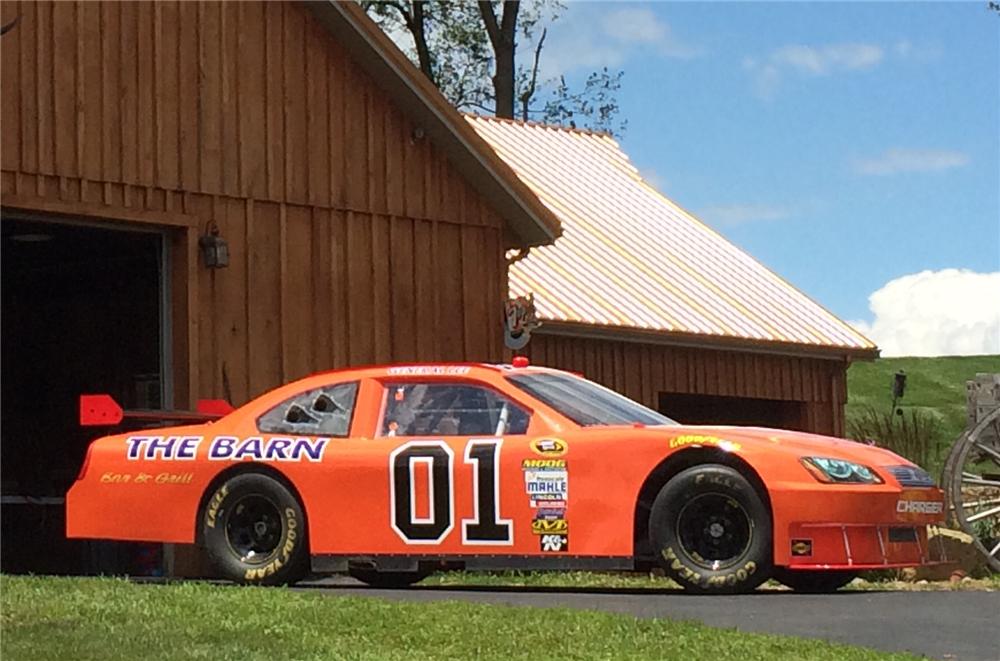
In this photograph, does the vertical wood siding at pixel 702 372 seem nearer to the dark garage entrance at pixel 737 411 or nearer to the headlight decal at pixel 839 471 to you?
the dark garage entrance at pixel 737 411

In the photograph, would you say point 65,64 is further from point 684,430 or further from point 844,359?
point 844,359

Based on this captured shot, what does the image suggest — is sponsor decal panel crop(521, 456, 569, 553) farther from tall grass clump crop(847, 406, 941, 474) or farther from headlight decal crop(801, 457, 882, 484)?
tall grass clump crop(847, 406, 941, 474)

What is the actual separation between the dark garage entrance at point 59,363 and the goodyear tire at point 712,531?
10.4m

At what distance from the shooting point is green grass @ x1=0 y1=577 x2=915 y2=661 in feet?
29.0

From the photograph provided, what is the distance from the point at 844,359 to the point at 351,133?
10.7m

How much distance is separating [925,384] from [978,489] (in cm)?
3558

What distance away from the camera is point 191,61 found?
17.6 m

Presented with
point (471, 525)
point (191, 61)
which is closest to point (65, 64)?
point (191, 61)

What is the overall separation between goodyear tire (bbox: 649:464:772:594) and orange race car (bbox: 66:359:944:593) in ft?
0.04

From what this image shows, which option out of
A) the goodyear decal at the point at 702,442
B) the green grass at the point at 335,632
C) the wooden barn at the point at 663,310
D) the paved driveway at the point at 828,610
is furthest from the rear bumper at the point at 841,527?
the wooden barn at the point at 663,310

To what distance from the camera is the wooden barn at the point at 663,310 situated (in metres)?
23.8

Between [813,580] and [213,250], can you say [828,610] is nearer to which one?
[813,580]

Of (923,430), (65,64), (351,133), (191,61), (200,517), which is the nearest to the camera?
(200,517)

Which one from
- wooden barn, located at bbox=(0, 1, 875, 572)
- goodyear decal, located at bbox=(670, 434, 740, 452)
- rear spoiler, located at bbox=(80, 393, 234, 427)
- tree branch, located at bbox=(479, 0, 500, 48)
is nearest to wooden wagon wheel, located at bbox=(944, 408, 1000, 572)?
goodyear decal, located at bbox=(670, 434, 740, 452)
